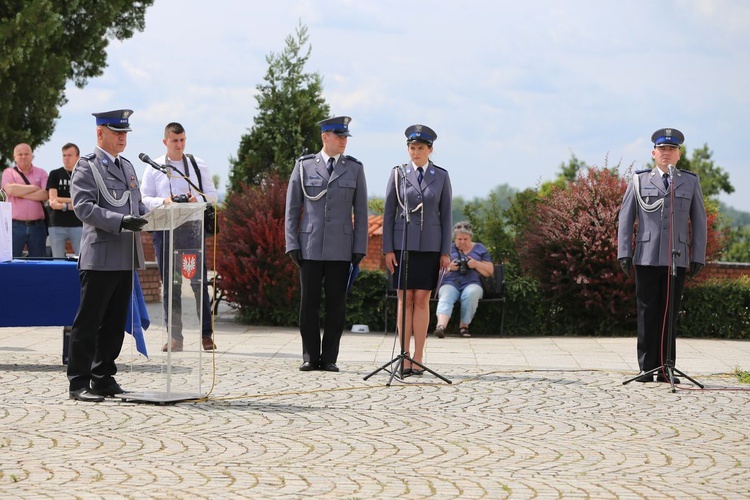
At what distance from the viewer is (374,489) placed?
5781 mm

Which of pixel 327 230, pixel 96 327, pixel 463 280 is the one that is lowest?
pixel 96 327

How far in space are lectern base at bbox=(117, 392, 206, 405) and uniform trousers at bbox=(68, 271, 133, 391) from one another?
0.30 m

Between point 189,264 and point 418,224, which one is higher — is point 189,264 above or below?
below

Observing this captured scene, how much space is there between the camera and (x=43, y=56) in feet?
81.7

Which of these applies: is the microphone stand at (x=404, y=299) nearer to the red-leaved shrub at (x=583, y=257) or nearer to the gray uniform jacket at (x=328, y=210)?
the gray uniform jacket at (x=328, y=210)

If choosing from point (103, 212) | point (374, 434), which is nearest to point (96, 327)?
point (103, 212)

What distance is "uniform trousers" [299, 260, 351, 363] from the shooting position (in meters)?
10.7

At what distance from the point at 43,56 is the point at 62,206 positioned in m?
11.3

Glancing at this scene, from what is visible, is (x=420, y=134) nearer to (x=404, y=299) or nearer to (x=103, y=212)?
(x=404, y=299)

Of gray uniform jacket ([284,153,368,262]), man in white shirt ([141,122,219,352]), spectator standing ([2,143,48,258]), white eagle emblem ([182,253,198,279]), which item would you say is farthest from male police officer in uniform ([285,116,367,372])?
spectator standing ([2,143,48,258])

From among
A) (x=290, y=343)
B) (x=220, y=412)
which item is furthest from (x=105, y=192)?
(x=290, y=343)

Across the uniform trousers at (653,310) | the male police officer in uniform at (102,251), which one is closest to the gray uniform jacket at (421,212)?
the uniform trousers at (653,310)

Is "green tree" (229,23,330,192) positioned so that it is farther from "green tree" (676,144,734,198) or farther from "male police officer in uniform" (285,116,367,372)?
"green tree" (676,144,734,198)

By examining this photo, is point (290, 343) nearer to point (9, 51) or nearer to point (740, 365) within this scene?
point (740, 365)
